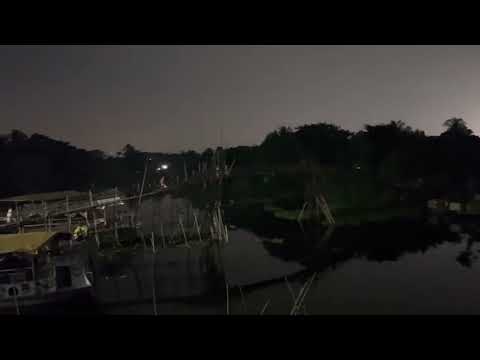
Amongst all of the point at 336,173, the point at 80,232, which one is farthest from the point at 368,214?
the point at 80,232

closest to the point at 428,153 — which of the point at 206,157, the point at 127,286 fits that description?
the point at 206,157

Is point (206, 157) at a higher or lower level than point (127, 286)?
higher

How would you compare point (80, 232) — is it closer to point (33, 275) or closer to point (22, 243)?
point (22, 243)

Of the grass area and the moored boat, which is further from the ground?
the moored boat

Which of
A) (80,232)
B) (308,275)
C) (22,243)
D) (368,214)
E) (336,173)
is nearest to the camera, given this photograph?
(22,243)

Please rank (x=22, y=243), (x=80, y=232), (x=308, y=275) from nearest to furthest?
(x=22, y=243), (x=308, y=275), (x=80, y=232)

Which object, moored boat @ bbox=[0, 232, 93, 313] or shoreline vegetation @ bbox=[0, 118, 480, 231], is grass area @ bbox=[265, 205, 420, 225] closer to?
shoreline vegetation @ bbox=[0, 118, 480, 231]

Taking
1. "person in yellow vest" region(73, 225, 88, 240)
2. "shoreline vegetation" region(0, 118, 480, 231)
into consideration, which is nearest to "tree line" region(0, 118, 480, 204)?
"shoreline vegetation" region(0, 118, 480, 231)

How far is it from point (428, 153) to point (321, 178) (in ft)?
13.6

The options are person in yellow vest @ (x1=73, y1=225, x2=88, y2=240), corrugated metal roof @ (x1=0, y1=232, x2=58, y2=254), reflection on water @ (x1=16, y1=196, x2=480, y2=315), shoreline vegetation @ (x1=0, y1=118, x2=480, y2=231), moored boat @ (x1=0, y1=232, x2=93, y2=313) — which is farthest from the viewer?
shoreline vegetation @ (x1=0, y1=118, x2=480, y2=231)

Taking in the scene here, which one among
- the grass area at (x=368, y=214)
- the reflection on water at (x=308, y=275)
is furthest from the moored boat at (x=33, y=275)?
the grass area at (x=368, y=214)
